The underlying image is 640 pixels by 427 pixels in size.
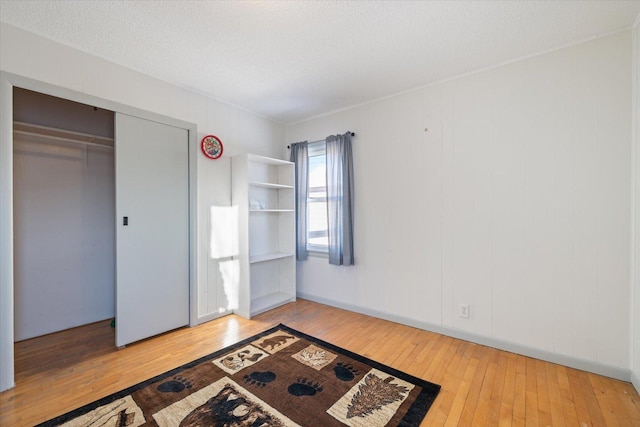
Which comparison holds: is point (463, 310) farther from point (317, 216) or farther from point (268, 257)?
point (268, 257)

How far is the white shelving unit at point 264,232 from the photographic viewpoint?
3148 millimetres

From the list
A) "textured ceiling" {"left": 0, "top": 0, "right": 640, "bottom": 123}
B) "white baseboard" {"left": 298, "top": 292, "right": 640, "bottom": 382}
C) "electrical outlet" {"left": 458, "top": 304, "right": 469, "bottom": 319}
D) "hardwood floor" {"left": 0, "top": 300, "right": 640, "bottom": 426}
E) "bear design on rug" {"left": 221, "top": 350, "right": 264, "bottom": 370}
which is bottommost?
"hardwood floor" {"left": 0, "top": 300, "right": 640, "bottom": 426}

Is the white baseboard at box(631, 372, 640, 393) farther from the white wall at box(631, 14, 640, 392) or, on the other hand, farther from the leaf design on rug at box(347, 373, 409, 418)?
the leaf design on rug at box(347, 373, 409, 418)

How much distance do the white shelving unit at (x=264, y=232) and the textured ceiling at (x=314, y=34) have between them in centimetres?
114

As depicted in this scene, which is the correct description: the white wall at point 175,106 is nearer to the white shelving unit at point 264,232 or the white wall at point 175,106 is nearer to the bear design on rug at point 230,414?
the white shelving unit at point 264,232

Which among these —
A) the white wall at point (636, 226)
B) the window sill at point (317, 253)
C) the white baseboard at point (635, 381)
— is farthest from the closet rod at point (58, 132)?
the white baseboard at point (635, 381)

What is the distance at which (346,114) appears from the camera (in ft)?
11.0

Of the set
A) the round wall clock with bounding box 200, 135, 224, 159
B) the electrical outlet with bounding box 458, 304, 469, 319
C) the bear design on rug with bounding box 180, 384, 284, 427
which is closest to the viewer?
the bear design on rug with bounding box 180, 384, 284, 427

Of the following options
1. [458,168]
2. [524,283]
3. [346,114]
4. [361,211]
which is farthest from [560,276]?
[346,114]

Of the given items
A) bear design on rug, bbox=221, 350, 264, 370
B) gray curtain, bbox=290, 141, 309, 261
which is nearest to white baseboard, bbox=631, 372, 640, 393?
bear design on rug, bbox=221, 350, 264, 370

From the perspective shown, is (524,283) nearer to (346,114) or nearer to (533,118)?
Answer: (533,118)

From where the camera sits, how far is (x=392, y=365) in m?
2.12

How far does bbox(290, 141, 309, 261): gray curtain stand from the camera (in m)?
3.65

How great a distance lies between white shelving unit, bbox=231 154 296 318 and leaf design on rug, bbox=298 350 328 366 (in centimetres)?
105
